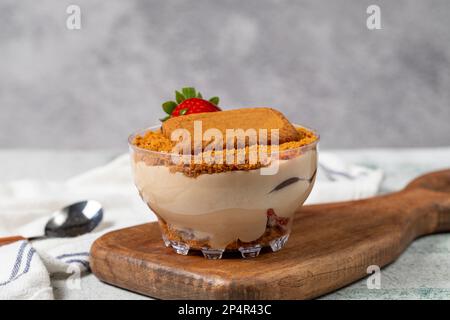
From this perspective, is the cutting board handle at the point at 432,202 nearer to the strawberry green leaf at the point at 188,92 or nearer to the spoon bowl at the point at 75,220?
the strawberry green leaf at the point at 188,92

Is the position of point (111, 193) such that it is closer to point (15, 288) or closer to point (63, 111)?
point (15, 288)

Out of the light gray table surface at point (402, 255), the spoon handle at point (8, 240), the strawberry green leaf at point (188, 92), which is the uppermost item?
the strawberry green leaf at point (188, 92)

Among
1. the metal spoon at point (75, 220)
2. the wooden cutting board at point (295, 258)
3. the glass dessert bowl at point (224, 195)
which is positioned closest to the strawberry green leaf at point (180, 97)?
the glass dessert bowl at point (224, 195)

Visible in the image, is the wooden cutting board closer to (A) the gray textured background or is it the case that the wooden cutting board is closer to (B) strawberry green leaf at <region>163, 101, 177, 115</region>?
(B) strawberry green leaf at <region>163, 101, 177, 115</region>

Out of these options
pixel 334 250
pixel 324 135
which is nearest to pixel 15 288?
pixel 334 250

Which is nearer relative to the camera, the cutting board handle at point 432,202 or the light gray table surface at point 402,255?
the light gray table surface at point 402,255
